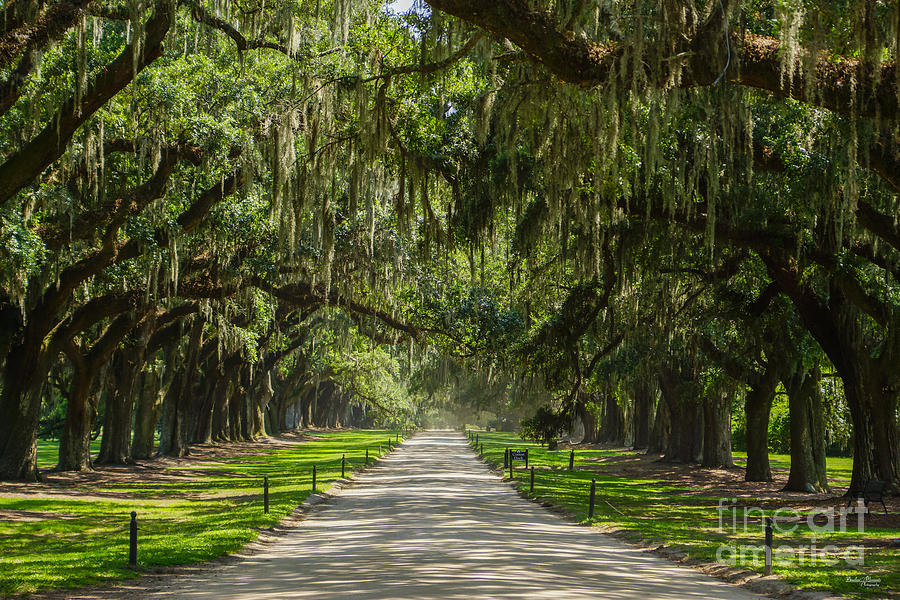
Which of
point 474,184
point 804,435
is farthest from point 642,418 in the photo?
point 474,184

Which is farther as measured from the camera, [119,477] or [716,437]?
[716,437]

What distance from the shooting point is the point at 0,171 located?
1186cm

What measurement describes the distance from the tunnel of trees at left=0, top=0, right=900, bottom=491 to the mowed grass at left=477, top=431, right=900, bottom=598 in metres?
2.95

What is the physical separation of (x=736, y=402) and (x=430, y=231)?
31.7 metres

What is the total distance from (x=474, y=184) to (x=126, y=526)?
29.5 feet

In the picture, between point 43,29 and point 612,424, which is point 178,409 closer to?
point 43,29

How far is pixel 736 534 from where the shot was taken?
1509 centimetres

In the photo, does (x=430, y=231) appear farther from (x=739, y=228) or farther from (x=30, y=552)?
(x=30, y=552)

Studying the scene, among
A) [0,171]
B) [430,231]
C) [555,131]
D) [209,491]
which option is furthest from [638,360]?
[0,171]

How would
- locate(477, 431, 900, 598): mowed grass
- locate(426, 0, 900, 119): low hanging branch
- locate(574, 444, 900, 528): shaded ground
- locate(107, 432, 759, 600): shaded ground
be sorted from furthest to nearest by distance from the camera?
locate(574, 444, 900, 528): shaded ground, locate(477, 431, 900, 598): mowed grass, locate(107, 432, 759, 600): shaded ground, locate(426, 0, 900, 119): low hanging branch

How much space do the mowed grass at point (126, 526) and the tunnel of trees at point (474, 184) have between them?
3.87 meters

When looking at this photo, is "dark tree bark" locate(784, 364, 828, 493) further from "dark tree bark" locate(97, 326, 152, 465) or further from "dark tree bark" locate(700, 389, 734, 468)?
"dark tree bark" locate(97, 326, 152, 465)

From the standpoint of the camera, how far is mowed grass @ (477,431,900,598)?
34.3 ft

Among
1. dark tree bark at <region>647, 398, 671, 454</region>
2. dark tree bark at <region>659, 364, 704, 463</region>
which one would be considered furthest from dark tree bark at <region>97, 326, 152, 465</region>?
dark tree bark at <region>647, 398, 671, 454</region>
